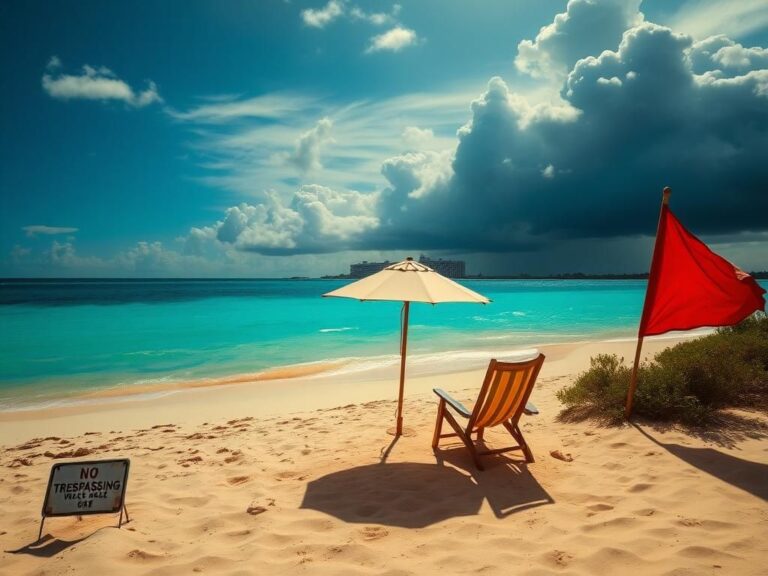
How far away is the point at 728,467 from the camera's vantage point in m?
4.06

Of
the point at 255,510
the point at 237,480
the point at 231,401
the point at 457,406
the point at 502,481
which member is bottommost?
the point at 231,401

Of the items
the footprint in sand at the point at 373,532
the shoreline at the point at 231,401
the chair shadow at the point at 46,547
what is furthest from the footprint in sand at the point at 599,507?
the shoreline at the point at 231,401

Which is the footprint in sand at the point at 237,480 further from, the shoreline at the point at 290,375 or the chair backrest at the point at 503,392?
the shoreline at the point at 290,375

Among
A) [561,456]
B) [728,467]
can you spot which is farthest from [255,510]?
[728,467]

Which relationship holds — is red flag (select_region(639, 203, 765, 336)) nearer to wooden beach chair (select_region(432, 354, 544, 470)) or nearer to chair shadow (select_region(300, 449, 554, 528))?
wooden beach chair (select_region(432, 354, 544, 470))

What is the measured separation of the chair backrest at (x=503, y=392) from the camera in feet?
13.7

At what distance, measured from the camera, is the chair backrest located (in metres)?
4.17

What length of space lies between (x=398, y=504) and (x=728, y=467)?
3.21 metres

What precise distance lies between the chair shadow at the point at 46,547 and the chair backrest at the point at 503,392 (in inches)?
140

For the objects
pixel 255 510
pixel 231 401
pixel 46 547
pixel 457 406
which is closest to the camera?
pixel 46 547

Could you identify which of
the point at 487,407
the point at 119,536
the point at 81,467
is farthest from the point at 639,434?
the point at 81,467

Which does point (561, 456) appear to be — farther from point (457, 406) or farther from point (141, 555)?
point (141, 555)

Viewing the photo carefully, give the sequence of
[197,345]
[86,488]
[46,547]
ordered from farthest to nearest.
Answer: [197,345] < [86,488] < [46,547]

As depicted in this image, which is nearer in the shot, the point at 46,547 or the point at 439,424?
the point at 46,547
